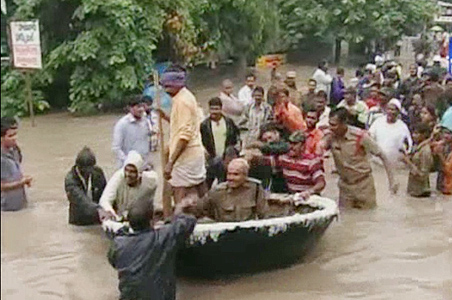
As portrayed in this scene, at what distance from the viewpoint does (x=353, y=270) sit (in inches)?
313

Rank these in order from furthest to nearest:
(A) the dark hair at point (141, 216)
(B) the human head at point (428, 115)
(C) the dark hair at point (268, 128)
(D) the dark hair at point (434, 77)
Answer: (D) the dark hair at point (434, 77), (B) the human head at point (428, 115), (C) the dark hair at point (268, 128), (A) the dark hair at point (141, 216)

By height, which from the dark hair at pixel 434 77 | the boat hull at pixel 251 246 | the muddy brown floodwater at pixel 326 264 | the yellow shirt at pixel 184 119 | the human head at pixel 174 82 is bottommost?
the muddy brown floodwater at pixel 326 264

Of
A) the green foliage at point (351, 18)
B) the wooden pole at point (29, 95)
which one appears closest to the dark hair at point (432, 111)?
the wooden pole at point (29, 95)

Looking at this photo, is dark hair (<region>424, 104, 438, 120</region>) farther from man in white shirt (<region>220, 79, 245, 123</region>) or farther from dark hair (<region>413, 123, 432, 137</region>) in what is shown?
man in white shirt (<region>220, 79, 245, 123</region>)

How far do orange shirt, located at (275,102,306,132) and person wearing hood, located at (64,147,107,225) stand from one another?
289 centimetres

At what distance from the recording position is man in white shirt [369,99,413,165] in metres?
11.5

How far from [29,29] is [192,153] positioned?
353 inches

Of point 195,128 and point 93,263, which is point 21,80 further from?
point 195,128

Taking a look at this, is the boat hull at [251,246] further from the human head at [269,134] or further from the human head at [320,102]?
the human head at [320,102]

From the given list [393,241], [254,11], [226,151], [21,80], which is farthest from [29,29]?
[254,11]

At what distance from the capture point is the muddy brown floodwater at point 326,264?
733 cm

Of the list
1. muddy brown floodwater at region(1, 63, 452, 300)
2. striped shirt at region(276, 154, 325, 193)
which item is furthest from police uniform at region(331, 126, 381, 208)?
striped shirt at region(276, 154, 325, 193)

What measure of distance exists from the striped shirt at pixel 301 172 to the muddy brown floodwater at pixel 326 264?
643 millimetres

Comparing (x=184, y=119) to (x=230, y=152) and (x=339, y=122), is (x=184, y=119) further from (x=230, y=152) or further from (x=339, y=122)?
(x=339, y=122)
